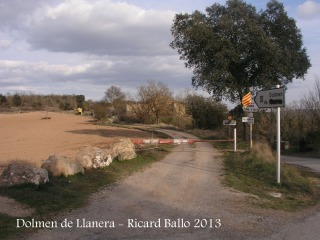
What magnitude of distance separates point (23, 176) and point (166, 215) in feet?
12.7

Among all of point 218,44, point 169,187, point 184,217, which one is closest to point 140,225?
point 184,217

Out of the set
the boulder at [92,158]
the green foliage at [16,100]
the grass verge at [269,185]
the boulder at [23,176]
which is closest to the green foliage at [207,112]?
the grass verge at [269,185]

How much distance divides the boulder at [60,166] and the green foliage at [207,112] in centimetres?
3807

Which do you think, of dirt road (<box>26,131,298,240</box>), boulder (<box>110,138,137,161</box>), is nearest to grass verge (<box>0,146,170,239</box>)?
dirt road (<box>26,131,298,240</box>)

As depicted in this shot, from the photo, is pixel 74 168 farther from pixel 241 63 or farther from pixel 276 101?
pixel 241 63

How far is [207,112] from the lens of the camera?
1994 inches

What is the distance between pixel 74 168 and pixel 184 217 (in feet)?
16.2

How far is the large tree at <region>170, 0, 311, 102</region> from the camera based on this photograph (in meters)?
25.4

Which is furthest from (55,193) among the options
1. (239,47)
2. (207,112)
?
(207,112)

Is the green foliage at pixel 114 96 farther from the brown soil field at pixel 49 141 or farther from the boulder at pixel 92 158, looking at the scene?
the boulder at pixel 92 158

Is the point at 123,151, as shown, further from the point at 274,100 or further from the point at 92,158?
the point at 274,100

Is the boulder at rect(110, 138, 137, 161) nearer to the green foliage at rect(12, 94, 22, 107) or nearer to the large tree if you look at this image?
the large tree

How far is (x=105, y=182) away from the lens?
1207cm

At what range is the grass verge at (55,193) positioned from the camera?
7605mm
